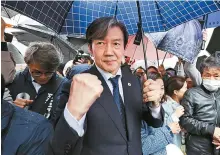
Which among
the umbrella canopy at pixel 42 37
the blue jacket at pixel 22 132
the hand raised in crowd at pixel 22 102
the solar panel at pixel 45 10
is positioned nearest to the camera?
the blue jacket at pixel 22 132

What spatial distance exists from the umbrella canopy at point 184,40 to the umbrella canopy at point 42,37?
2.65 meters

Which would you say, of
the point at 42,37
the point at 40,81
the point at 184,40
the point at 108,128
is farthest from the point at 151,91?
the point at 42,37

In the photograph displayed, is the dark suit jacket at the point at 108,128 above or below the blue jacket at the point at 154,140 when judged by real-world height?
above

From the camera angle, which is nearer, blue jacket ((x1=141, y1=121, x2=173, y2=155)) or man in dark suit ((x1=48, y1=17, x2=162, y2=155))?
man in dark suit ((x1=48, y1=17, x2=162, y2=155))

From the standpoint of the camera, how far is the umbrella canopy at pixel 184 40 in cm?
436

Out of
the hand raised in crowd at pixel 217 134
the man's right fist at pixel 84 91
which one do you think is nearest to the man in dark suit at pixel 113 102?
the man's right fist at pixel 84 91

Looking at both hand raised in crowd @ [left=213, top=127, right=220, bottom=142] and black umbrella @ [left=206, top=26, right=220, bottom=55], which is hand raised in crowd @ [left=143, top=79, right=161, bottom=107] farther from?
black umbrella @ [left=206, top=26, right=220, bottom=55]

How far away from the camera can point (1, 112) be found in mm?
1428

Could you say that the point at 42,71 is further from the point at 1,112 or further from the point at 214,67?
the point at 214,67

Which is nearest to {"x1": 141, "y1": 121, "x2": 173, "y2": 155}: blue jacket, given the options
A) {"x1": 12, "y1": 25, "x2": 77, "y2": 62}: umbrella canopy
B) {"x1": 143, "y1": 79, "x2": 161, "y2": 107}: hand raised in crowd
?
{"x1": 143, "y1": 79, "x2": 161, "y2": 107}: hand raised in crowd

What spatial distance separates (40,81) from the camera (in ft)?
9.10

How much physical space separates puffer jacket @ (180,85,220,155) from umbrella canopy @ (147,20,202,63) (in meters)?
0.61

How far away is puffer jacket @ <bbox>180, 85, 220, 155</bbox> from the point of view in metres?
3.73

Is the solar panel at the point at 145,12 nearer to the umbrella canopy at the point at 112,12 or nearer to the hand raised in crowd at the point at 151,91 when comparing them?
the umbrella canopy at the point at 112,12
